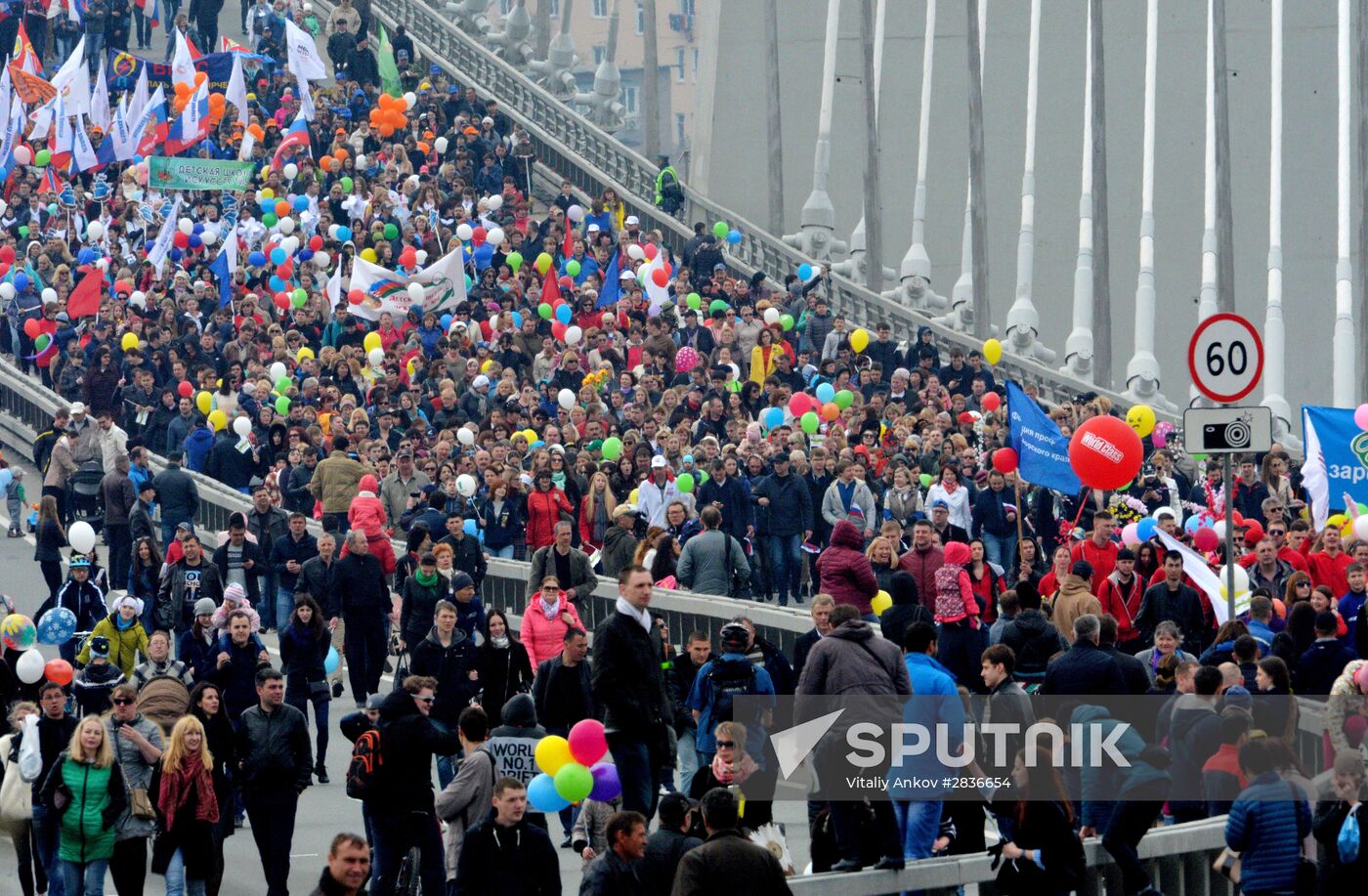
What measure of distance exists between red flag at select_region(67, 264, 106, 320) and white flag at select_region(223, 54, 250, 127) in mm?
6126

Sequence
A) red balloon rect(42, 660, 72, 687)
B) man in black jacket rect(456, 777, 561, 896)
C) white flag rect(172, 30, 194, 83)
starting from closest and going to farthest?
man in black jacket rect(456, 777, 561, 896) → red balloon rect(42, 660, 72, 687) → white flag rect(172, 30, 194, 83)

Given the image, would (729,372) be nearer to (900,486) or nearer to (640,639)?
(900,486)

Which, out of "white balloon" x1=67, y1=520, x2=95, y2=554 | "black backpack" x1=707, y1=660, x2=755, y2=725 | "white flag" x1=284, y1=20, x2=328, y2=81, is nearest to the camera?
"black backpack" x1=707, y1=660, x2=755, y2=725

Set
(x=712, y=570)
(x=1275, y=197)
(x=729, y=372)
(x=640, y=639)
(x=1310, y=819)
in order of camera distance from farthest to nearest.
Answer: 1. (x=1275, y=197)
2. (x=729, y=372)
3. (x=712, y=570)
4. (x=640, y=639)
5. (x=1310, y=819)

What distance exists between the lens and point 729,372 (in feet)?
93.7

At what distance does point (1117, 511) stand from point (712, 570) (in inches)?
131

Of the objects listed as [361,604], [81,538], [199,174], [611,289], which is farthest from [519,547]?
[199,174]

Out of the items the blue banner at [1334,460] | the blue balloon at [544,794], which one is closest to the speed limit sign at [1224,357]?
the blue balloon at [544,794]

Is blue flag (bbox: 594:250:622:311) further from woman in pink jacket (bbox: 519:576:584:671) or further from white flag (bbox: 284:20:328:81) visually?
woman in pink jacket (bbox: 519:576:584:671)

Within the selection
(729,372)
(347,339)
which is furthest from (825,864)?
(347,339)

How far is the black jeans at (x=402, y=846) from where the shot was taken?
14297mm

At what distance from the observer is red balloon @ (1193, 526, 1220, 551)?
20.6m

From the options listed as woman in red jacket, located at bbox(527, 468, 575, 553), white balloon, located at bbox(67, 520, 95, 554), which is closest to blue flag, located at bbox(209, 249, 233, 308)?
white balloon, located at bbox(67, 520, 95, 554)

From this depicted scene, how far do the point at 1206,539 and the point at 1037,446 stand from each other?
1586 mm
